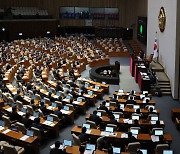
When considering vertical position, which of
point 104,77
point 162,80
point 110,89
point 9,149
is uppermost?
point 9,149

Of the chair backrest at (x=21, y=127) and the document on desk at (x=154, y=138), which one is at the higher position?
the chair backrest at (x=21, y=127)

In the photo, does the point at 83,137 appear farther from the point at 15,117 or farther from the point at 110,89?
the point at 110,89

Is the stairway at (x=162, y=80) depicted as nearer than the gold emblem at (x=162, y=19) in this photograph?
Yes

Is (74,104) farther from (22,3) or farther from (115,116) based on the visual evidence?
(22,3)

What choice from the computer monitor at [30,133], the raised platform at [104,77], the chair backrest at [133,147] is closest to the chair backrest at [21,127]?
the computer monitor at [30,133]

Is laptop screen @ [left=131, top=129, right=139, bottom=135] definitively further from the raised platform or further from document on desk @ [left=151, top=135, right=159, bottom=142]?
the raised platform

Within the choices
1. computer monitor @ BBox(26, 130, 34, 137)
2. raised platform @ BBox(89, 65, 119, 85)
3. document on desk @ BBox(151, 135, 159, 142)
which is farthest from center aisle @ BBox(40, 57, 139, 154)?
document on desk @ BBox(151, 135, 159, 142)

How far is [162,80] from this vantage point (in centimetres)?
2170

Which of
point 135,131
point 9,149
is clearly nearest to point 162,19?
point 135,131

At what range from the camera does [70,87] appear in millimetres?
19625

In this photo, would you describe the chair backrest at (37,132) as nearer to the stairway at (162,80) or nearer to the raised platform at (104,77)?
the stairway at (162,80)

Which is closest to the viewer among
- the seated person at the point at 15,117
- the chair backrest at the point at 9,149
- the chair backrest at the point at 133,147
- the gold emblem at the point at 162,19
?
the chair backrest at the point at 9,149

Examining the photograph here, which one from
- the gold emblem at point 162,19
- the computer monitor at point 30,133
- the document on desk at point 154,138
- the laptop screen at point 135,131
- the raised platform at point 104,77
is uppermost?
the gold emblem at point 162,19

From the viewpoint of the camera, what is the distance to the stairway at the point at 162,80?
2080 centimetres
